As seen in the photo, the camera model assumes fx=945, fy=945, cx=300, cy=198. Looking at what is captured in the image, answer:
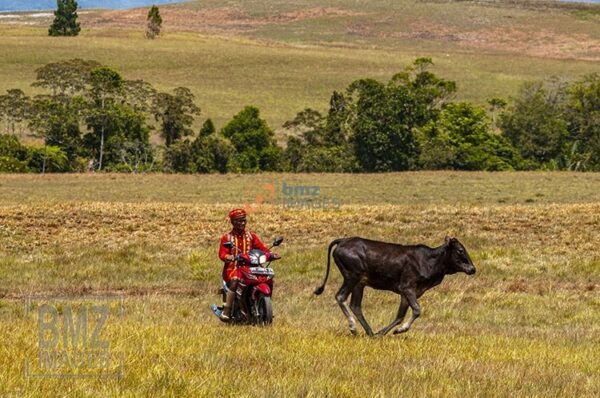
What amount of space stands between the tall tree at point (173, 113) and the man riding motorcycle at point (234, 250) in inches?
3249

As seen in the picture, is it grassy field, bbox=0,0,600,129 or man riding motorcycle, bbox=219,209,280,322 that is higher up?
man riding motorcycle, bbox=219,209,280,322

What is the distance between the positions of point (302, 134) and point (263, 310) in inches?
3361

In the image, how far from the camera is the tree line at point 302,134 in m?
86.6

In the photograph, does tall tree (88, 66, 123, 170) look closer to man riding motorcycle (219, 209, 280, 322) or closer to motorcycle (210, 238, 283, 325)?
man riding motorcycle (219, 209, 280, 322)

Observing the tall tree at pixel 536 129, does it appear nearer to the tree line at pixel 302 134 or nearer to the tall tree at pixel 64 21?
the tree line at pixel 302 134

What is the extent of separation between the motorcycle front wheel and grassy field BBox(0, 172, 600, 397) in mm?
284

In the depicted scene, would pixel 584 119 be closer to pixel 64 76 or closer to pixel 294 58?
pixel 64 76

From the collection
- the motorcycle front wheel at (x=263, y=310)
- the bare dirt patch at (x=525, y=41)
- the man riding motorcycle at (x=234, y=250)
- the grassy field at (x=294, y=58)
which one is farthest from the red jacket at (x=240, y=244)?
the bare dirt patch at (x=525, y=41)

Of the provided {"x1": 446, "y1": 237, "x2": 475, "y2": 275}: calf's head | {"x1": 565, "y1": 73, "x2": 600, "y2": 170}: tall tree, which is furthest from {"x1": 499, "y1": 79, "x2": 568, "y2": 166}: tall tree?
{"x1": 446, "y1": 237, "x2": 475, "y2": 275}: calf's head

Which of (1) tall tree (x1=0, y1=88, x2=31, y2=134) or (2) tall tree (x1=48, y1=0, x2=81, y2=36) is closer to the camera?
(1) tall tree (x1=0, y1=88, x2=31, y2=134)

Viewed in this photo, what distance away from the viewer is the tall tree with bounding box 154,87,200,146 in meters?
96.2

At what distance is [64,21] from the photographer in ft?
595

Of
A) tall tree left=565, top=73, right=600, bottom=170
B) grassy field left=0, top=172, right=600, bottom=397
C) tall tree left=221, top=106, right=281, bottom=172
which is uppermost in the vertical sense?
grassy field left=0, top=172, right=600, bottom=397

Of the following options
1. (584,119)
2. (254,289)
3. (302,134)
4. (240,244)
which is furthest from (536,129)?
(254,289)
